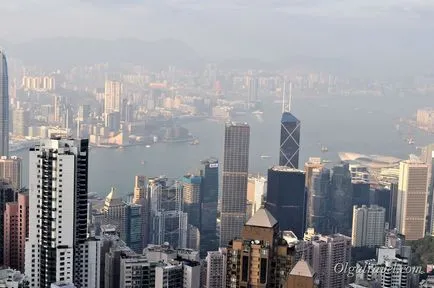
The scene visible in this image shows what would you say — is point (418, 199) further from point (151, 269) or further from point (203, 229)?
point (151, 269)

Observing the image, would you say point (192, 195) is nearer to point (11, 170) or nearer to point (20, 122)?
point (20, 122)

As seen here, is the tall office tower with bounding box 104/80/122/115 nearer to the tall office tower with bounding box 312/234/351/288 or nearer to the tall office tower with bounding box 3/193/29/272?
the tall office tower with bounding box 3/193/29/272

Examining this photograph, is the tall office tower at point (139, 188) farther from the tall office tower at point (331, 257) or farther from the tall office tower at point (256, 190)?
the tall office tower at point (331, 257)

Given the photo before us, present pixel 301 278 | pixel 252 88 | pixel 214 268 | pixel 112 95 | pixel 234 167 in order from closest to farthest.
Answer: pixel 301 278
pixel 214 268
pixel 252 88
pixel 112 95
pixel 234 167

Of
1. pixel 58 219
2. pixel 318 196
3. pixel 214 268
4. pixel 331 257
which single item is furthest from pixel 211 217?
pixel 58 219

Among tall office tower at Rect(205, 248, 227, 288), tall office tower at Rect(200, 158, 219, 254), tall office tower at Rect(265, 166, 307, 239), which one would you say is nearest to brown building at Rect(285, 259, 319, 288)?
tall office tower at Rect(205, 248, 227, 288)
